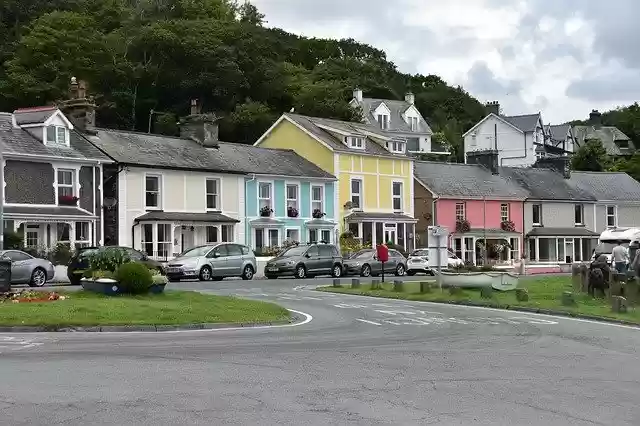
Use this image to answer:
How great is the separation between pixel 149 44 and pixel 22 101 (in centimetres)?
1207

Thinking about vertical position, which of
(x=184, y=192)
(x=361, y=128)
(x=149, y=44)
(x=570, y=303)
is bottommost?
(x=570, y=303)

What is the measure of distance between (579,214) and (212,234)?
39.2 m

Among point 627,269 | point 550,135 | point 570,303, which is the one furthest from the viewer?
point 550,135

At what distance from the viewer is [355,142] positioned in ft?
217

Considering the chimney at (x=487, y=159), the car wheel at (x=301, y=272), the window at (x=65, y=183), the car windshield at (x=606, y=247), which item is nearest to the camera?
the window at (x=65, y=183)

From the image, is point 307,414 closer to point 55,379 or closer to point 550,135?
point 55,379

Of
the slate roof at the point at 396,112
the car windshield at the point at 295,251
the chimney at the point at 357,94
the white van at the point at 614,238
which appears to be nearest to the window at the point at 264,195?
the car windshield at the point at 295,251

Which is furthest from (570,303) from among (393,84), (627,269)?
(393,84)

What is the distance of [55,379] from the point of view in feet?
42.2

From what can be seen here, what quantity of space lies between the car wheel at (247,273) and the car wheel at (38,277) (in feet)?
36.7

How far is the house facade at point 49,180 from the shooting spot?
44656 millimetres

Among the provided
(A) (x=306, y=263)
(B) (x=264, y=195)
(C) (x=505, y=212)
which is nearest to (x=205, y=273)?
(A) (x=306, y=263)

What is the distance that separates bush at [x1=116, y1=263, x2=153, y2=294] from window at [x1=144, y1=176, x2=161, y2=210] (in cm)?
2440

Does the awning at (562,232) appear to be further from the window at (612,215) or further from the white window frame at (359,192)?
the white window frame at (359,192)
